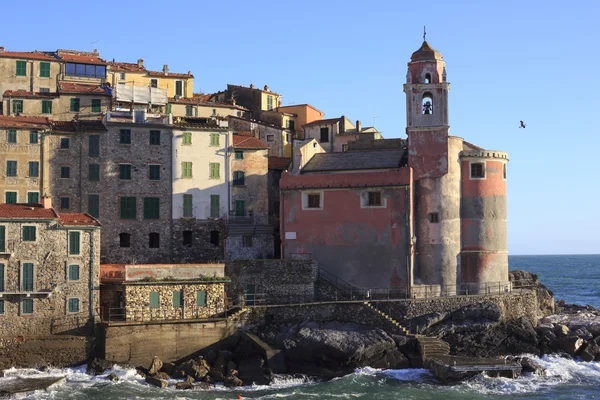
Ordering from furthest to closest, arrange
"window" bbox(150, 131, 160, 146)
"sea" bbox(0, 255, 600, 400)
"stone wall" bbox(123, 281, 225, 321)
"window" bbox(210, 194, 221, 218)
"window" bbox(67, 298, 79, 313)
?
1. "window" bbox(210, 194, 221, 218)
2. "window" bbox(150, 131, 160, 146)
3. "stone wall" bbox(123, 281, 225, 321)
4. "window" bbox(67, 298, 79, 313)
5. "sea" bbox(0, 255, 600, 400)

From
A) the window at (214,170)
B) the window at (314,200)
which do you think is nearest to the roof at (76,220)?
the window at (214,170)

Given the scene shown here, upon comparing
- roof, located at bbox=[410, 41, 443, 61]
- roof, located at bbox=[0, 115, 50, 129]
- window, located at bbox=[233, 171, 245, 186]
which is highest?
roof, located at bbox=[410, 41, 443, 61]

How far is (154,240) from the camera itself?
58.0 meters

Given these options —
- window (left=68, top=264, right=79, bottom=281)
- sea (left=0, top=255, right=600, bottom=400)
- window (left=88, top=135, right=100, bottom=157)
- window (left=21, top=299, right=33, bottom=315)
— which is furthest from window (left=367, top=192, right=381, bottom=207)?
window (left=21, top=299, right=33, bottom=315)

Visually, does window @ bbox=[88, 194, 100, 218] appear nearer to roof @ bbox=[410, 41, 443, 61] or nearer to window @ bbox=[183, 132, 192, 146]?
window @ bbox=[183, 132, 192, 146]

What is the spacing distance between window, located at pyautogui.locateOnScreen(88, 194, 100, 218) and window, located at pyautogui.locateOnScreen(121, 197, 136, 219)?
163cm

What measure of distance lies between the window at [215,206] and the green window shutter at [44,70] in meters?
19.4

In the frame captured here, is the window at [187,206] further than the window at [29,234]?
Yes

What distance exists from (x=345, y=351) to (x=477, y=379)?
7.73m

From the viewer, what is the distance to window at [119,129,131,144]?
57688mm

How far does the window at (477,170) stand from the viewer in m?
57.7

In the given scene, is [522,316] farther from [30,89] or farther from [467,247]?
[30,89]

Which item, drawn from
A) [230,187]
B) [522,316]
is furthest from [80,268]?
[522,316]

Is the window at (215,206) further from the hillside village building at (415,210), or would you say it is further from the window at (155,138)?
the window at (155,138)
